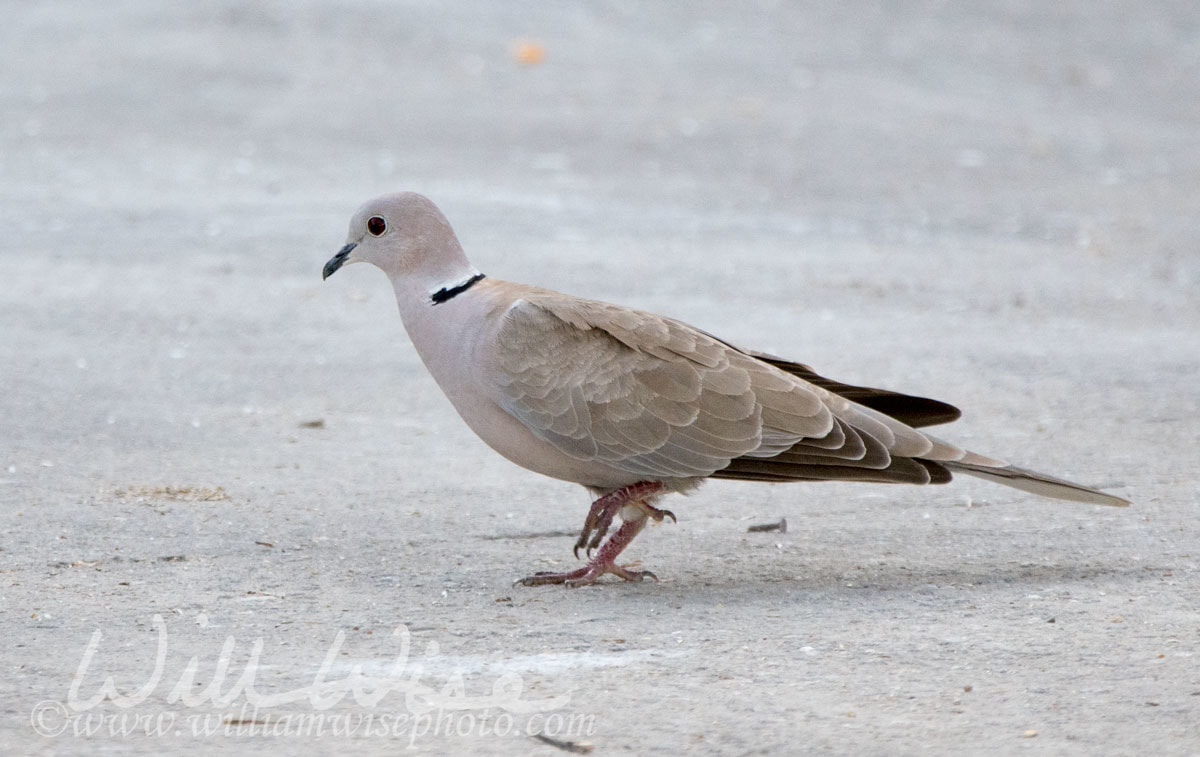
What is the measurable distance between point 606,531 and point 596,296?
4.04 meters

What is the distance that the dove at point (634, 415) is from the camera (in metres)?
4.30

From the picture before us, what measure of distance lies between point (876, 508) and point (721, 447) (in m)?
1.14

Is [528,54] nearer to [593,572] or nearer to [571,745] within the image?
[593,572]

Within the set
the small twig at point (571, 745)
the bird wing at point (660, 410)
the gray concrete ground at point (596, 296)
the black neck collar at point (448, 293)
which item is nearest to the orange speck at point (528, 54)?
the gray concrete ground at point (596, 296)

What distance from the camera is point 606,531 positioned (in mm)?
4395

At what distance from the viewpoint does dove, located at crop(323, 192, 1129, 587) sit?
14.1ft

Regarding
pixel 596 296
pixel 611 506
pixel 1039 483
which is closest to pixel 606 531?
pixel 611 506

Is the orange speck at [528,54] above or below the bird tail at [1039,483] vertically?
above

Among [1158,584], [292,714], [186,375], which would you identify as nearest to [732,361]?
[1158,584]

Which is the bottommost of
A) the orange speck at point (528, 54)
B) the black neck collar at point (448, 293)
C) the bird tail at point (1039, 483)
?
the bird tail at point (1039, 483)

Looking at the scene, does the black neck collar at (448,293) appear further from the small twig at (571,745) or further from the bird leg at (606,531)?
the small twig at (571,745)

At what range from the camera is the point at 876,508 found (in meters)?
5.25

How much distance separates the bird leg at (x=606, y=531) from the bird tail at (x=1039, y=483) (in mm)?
839

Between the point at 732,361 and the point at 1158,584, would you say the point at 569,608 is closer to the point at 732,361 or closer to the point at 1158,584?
the point at 732,361
